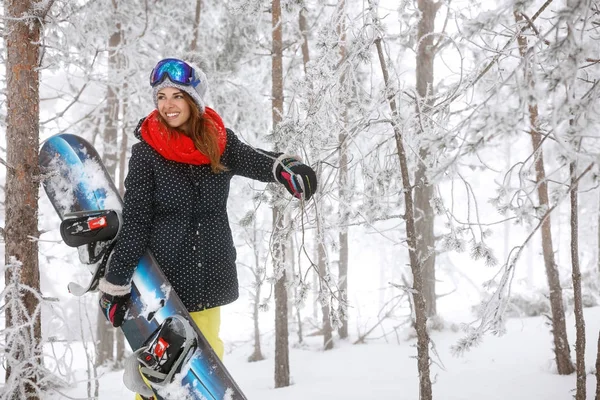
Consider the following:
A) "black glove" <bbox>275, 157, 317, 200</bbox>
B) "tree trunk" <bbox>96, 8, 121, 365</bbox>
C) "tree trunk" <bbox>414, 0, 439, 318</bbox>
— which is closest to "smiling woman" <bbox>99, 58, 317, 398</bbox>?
"black glove" <bbox>275, 157, 317, 200</bbox>

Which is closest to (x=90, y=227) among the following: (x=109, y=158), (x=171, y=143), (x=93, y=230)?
(x=93, y=230)

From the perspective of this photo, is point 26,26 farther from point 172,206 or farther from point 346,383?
point 346,383

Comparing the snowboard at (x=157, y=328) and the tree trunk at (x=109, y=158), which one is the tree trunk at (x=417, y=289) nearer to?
the snowboard at (x=157, y=328)

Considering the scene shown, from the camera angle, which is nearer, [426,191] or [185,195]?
[185,195]

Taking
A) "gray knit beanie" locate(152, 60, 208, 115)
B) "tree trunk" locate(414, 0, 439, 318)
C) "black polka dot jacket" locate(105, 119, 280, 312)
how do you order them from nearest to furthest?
"black polka dot jacket" locate(105, 119, 280, 312) < "gray knit beanie" locate(152, 60, 208, 115) < "tree trunk" locate(414, 0, 439, 318)

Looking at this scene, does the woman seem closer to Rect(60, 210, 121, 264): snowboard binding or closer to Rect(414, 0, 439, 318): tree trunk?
Rect(60, 210, 121, 264): snowboard binding

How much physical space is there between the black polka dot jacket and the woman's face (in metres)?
0.20

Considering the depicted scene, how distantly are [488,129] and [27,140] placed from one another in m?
2.78

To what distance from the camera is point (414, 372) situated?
5.88 metres

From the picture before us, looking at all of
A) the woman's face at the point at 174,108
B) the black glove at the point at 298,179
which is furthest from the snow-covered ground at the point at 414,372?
the woman's face at the point at 174,108

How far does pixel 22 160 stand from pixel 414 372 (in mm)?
5110

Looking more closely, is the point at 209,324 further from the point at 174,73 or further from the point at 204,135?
the point at 174,73

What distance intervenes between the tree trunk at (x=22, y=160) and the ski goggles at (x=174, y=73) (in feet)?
3.23

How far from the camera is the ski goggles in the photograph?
253 cm
